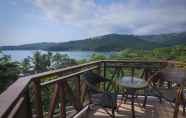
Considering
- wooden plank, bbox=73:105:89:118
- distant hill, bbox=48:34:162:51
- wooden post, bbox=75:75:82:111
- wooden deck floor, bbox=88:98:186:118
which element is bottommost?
wooden deck floor, bbox=88:98:186:118

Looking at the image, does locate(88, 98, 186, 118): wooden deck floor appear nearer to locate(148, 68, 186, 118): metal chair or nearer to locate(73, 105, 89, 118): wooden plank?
locate(73, 105, 89, 118): wooden plank

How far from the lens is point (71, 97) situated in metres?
3.06

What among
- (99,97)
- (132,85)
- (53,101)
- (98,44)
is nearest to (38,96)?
(53,101)

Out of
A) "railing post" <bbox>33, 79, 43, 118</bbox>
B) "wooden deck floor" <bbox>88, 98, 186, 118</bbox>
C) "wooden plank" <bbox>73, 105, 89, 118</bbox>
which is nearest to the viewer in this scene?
"railing post" <bbox>33, 79, 43, 118</bbox>

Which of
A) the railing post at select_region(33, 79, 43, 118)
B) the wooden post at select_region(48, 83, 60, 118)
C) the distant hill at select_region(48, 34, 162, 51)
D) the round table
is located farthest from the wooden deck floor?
the distant hill at select_region(48, 34, 162, 51)

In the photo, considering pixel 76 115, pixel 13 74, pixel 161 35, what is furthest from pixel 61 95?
pixel 161 35

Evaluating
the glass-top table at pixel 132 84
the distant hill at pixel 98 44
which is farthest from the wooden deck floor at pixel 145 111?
the distant hill at pixel 98 44

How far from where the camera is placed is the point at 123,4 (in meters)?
9.89

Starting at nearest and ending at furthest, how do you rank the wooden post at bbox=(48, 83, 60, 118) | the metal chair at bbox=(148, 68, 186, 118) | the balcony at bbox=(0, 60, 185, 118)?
the balcony at bbox=(0, 60, 185, 118) → the wooden post at bbox=(48, 83, 60, 118) → the metal chair at bbox=(148, 68, 186, 118)

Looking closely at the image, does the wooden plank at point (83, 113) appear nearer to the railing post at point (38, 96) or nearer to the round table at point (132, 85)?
the round table at point (132, 85)

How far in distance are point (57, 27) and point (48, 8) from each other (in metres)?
4.62

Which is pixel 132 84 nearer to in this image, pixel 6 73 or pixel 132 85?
pixel 132 85

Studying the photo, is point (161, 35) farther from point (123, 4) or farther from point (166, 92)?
point (166, 92)

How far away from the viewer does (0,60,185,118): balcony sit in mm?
1471
